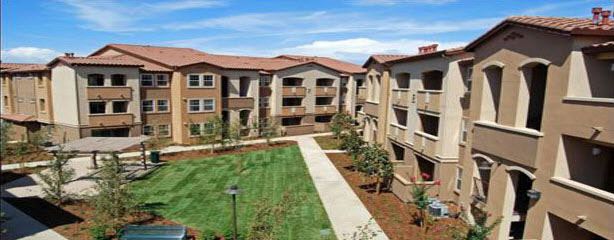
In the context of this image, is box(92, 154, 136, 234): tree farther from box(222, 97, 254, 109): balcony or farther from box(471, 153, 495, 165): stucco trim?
box(222, 97, 254, 109): balcony

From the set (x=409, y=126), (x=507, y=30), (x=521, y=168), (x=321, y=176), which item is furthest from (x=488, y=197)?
(x=321, y=176)

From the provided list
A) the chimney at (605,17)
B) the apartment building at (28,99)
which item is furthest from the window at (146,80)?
the chimney at (605,17)

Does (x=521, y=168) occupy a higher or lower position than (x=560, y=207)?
higher

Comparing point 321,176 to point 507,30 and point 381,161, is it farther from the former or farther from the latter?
point 507,30

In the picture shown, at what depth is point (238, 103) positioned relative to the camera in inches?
1752

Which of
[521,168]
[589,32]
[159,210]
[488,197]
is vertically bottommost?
[159,210]

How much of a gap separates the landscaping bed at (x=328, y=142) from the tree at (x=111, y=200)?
2383 cm

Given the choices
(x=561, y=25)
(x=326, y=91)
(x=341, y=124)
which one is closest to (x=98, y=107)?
(x=341, y=124)

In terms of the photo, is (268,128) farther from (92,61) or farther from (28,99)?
(28,99)

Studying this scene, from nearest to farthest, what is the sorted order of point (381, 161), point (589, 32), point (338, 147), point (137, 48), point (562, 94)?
point (589, 32), point (562, 94), point (381, 161), point (338, 147), point (137, 48)

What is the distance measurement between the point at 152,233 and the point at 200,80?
1070 inches

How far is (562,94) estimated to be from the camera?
12508mm

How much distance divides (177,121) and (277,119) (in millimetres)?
12345

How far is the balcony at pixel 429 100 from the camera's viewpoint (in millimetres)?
22062
